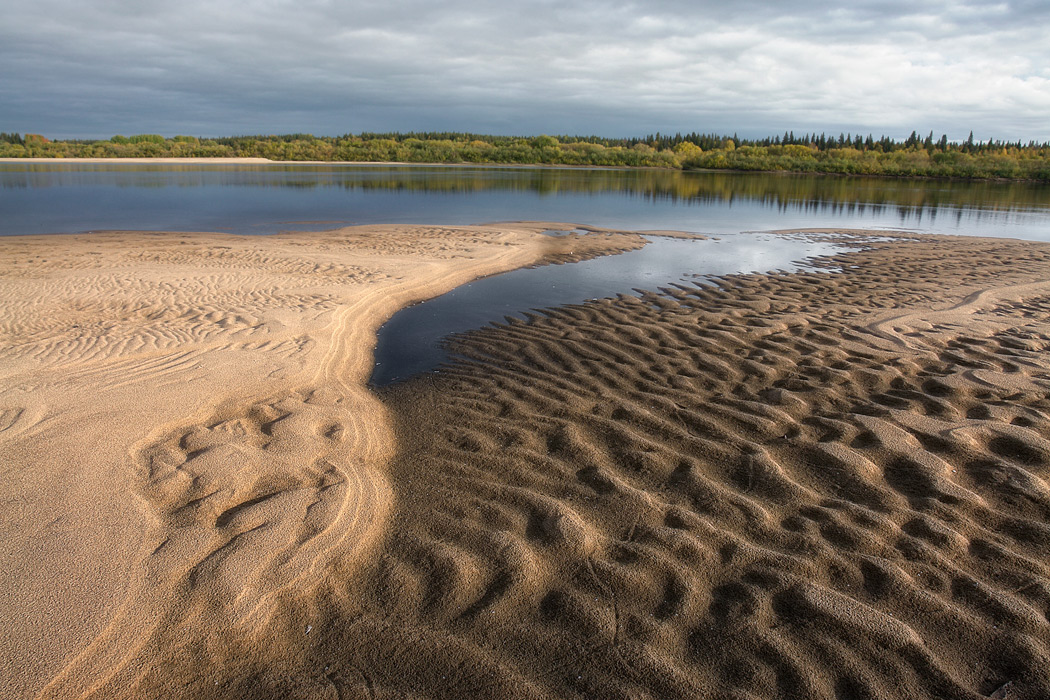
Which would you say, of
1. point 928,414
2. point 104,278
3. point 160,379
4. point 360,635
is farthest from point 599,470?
point 104,278

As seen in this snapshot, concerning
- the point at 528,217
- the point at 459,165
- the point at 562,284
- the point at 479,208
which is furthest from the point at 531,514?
the point at 459,165

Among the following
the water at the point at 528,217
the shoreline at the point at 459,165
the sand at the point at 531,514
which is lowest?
the sand at the point at 531,514

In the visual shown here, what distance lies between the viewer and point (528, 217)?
27328 millimetres

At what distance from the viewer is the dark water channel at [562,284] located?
29.4ft

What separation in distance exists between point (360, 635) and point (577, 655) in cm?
126

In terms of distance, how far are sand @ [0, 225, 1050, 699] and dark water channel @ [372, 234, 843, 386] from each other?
718 mm

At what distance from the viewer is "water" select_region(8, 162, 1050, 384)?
464 inches

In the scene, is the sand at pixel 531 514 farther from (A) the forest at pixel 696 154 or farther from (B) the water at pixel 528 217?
(A) the forest at pixel 696 154

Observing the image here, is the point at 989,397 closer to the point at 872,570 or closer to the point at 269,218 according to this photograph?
the point at 872,570

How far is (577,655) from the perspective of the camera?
3.20m

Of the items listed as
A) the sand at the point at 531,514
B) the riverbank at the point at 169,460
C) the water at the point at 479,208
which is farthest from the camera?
the water at the point at 479,208

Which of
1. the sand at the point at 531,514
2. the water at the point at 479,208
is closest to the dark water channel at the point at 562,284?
the sand at the point at 531,514

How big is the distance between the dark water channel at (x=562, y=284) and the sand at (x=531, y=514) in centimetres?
72

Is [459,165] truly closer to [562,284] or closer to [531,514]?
[562,284]
